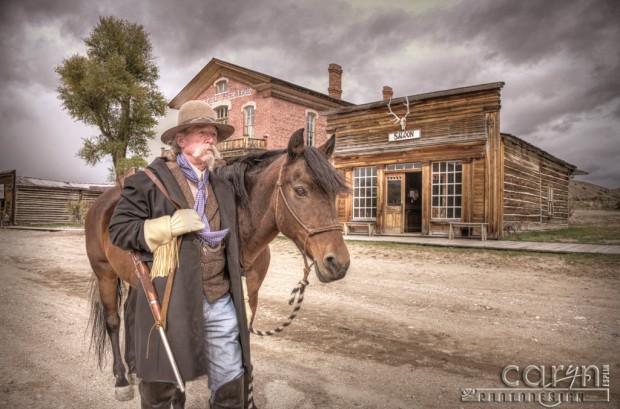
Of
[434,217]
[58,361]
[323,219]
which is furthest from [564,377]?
[434,217]

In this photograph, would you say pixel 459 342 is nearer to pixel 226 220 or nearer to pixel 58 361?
pixel 226 220

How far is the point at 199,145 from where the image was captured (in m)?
2.22

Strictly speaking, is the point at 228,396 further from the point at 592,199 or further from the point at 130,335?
the point at 592,199

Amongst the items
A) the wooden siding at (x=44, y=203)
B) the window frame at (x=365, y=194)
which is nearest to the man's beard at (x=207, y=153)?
the window frame at (x=365, y=194)

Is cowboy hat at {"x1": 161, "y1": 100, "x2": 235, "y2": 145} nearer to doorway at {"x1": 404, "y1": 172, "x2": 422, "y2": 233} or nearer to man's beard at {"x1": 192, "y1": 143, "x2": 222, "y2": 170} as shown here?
man's beard at {"x1": 192, "y1": 143, "x2": 222, "y2": 170}

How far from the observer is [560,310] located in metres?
5.19

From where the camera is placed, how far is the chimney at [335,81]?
27.2 metres

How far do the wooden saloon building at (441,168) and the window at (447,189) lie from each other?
0.04 m

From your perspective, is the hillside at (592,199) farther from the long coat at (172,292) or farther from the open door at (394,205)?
the long coat at (172,292)

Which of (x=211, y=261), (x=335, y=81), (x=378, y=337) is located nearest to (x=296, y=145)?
(x=211, y=261)

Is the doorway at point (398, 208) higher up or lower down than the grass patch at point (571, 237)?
higher up

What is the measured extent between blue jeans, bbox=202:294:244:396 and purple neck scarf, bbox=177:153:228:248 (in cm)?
33

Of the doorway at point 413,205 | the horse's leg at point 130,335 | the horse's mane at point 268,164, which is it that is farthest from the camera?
the doorway at point 413,205

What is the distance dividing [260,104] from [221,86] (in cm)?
443
